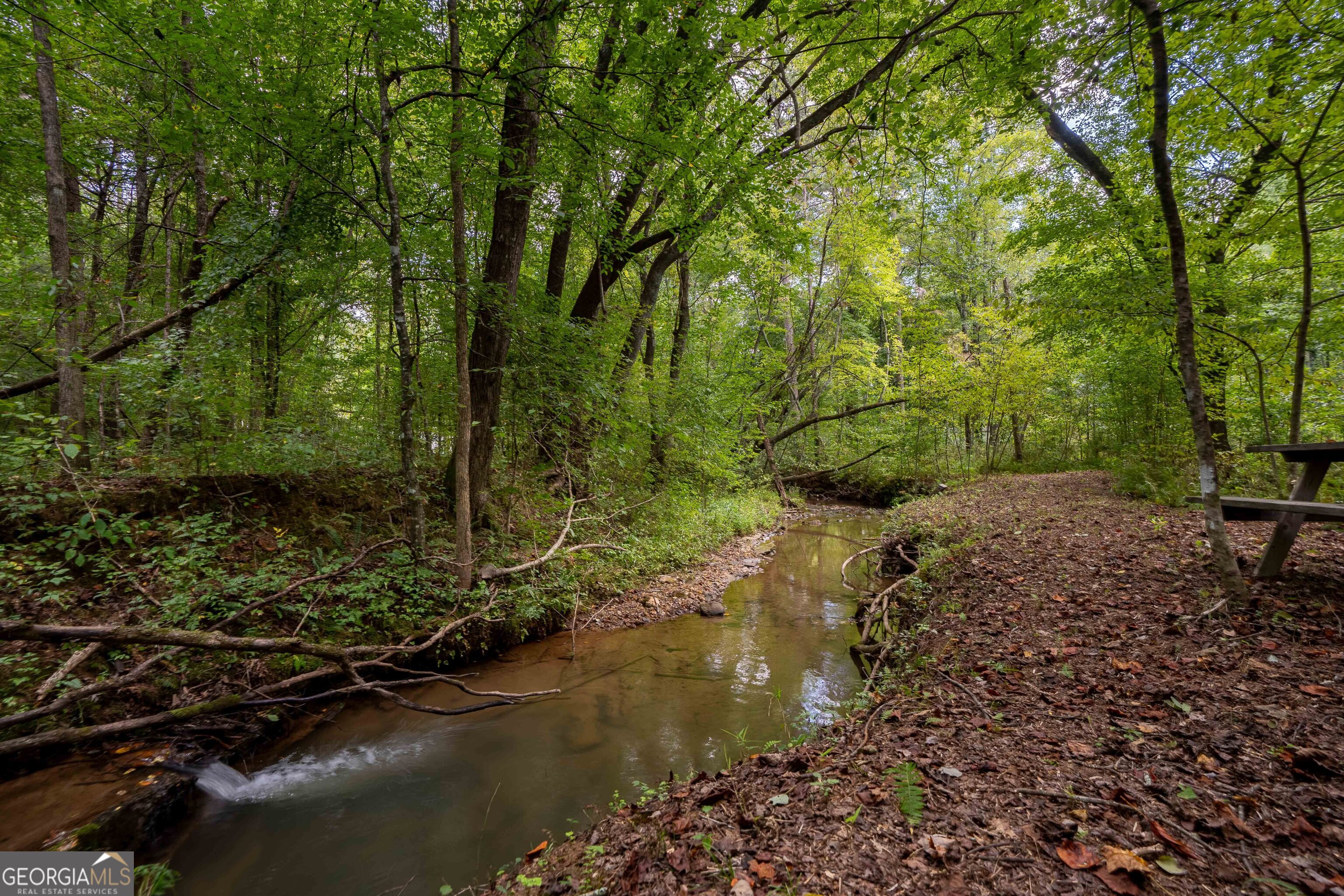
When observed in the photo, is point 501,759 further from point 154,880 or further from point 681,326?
point 681,326

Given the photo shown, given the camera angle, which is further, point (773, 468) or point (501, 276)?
point (773, 468)

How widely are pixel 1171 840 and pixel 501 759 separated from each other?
14.3 feet

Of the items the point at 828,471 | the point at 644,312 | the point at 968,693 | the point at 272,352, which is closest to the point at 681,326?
the point at 644,312

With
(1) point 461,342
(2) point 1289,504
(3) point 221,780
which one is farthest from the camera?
(1) point 461,342

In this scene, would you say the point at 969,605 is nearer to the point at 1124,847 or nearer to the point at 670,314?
the point at 1124,847

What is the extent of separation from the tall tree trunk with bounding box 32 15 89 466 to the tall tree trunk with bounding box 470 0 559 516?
13.3 feet

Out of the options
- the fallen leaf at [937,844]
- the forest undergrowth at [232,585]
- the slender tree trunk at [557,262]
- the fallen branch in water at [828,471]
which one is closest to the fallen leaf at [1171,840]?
the fallen leaf at [937,844]

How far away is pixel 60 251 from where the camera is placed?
5.38m

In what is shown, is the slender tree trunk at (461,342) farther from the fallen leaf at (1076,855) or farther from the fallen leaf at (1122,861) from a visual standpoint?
the fallen leaf at (1122,861)

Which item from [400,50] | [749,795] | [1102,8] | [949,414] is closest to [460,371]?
[400,50]

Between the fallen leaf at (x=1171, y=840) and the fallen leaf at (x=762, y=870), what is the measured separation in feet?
4.62

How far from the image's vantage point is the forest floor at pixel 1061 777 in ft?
5.51

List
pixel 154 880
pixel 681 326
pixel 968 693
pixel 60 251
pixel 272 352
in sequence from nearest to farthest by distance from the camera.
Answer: pixel 154 880 < pixel 968 693 < pixel 60 251 < pixel 272 352 < pixel 681 326

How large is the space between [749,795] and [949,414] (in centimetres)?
1620
